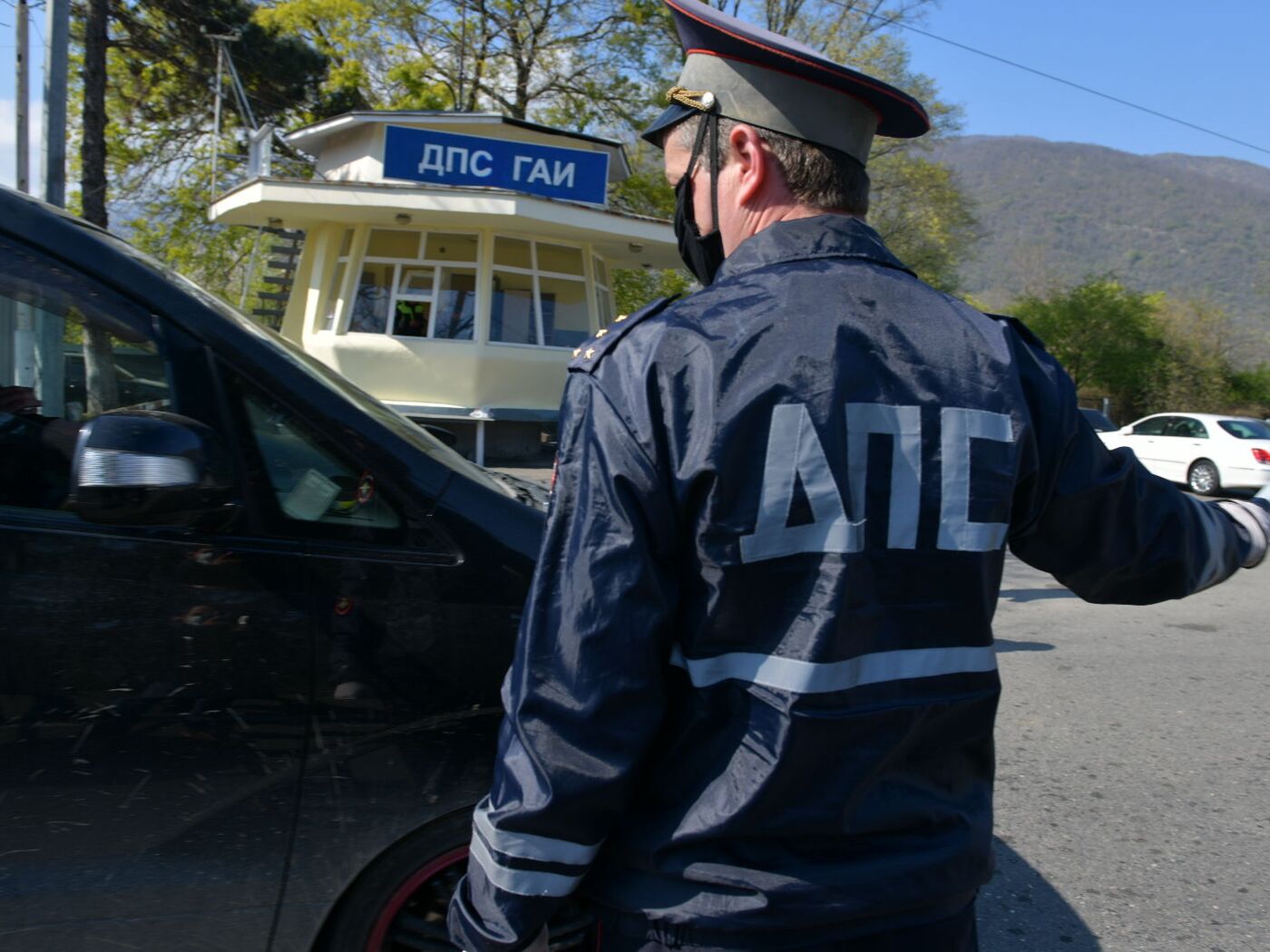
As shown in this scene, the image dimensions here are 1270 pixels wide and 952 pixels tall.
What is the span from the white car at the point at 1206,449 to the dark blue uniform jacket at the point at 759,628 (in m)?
16.5

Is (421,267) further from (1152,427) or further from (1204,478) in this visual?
(1204,478)

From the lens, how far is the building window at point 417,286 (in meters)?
17.8

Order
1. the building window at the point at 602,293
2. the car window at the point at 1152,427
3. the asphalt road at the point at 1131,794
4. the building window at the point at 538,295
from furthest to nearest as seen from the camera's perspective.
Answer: the building window at the point at 602,293
the car window at the point at 1152,427
the building window at the point at 538,295
the asphalt road at the point at 1131,794

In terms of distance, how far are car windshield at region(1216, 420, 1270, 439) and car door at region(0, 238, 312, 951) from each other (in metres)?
18.4

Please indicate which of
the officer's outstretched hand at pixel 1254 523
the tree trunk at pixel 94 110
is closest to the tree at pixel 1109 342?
the tree trunk at pixel 94 110

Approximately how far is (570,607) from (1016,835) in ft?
10.1

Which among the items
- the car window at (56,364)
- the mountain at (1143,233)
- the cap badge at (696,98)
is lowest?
the car window at (56,364)

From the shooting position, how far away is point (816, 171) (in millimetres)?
1431

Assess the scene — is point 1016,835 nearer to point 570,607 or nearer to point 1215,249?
point 570,607

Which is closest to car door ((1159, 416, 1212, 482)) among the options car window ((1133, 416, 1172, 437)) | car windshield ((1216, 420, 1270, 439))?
car window ((1133, 416, 1172, 437))

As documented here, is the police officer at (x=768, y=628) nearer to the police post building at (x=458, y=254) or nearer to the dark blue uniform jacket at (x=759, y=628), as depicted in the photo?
the dark blue uniform jacket at (x=759, y=628)

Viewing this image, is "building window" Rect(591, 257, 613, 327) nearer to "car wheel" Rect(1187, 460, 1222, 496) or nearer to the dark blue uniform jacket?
"car wheel" Rect(1187, 460, 1222, 496)

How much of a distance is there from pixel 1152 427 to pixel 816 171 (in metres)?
19.7

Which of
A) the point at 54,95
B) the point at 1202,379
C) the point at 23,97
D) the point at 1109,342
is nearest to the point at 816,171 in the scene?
the point at 54,95
